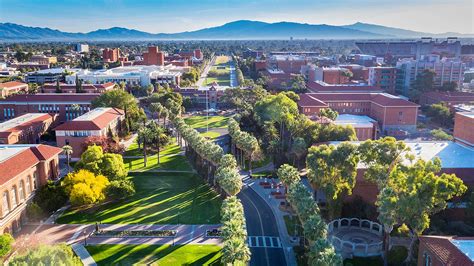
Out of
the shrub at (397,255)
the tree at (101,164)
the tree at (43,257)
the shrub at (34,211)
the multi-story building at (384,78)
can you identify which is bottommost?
the shrub at (397,255)

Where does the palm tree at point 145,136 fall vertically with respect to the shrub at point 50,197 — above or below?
above

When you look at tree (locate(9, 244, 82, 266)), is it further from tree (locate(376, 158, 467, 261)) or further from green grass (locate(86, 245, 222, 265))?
tree (locate(376, 158, 467, 261))

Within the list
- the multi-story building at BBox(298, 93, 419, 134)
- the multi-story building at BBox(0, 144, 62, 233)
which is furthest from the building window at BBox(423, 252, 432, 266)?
the multi-story building at BBox(298, 93, 419, 134)

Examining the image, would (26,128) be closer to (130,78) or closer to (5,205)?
(5,205)

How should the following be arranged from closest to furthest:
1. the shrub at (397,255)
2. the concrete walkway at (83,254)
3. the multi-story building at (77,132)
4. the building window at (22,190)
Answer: the concrete walkway at (83,254) < the shrub at (397,255) < the building window at (22,190) < the multi-story building at (77,132)

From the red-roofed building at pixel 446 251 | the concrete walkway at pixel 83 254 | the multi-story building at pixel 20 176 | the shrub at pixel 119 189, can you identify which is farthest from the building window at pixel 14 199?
the red-roofed building at pixel 446 251

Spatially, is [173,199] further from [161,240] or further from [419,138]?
[419,138]

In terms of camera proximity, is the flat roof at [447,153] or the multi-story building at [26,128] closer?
the flat roof at [447,153]

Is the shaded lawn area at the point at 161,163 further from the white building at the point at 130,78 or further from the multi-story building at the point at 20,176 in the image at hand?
the white building at the point at 130,78
